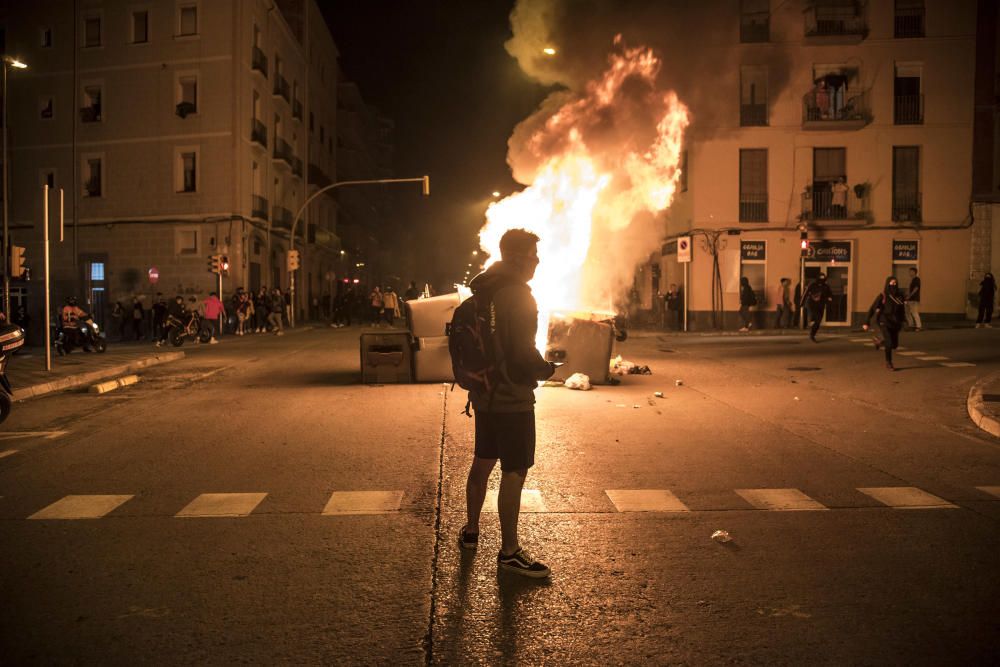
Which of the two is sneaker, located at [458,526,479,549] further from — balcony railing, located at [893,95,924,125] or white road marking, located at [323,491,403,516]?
balcony railing, located at [893,95,924,125]

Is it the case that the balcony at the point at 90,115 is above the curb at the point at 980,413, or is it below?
above

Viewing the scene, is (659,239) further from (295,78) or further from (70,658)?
(70,658)

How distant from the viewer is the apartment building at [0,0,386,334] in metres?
36.0

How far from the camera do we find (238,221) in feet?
120

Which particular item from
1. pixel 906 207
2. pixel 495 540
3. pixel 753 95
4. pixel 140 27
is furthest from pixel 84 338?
pixel 906 207

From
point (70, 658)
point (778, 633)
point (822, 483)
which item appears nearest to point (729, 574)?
point (778, 633)

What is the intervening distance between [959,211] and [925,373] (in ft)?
64.3

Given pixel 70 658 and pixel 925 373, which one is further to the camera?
pixel 925 373

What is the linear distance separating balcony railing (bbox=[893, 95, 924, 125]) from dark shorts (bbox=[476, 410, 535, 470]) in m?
31.6

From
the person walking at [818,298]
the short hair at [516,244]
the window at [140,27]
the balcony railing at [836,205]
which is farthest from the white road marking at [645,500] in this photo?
the window at [140,27]

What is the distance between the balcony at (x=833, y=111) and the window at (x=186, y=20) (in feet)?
83.0

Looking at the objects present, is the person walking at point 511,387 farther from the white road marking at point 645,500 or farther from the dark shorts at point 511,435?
the white road marking at point 645,500

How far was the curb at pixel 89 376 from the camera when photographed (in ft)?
42.6

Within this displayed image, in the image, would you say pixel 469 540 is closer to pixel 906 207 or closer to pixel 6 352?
pixel 6 352
